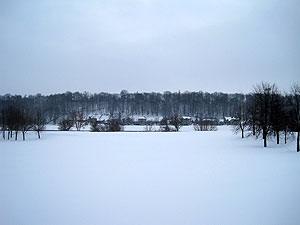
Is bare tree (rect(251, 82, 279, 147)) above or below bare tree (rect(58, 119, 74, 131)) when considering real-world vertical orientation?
above

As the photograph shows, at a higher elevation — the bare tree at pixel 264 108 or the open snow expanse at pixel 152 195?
the bare tree at pixel 264 108

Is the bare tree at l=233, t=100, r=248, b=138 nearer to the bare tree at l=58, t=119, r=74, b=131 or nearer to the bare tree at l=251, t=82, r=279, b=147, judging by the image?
the bare tree at l=251, t=82, r=279, b=147

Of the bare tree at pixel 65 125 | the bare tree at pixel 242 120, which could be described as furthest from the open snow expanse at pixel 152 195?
the bare tree at pixel 65 125

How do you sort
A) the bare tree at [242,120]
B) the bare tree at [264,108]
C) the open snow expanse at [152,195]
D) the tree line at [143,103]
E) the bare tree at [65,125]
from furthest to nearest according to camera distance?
the tree line at [143,103]
the bare tree at [65,125]
the bare tree at [242,120]
the bare tree at [264,108]
the open snow expanse at [152,195]

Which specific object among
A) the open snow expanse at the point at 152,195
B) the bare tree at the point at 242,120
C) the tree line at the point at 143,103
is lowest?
the open snow expanse at the point at 152,195

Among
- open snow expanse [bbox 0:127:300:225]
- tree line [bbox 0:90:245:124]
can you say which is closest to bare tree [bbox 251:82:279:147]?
open snow expanse [bbox 0:127:300:225]

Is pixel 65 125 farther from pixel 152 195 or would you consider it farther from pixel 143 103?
pixel 143 103

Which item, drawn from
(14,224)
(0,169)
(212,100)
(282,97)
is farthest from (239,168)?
(212,100)

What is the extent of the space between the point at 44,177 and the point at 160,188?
6332 millimetres

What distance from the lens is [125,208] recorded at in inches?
229

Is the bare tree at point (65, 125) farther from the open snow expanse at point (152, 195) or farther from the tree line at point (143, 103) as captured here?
the tree line at point (143, 103)

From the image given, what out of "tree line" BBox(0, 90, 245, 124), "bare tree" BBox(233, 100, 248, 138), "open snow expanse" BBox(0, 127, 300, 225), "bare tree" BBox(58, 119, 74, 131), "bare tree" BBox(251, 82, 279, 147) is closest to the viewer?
"open snow expanse" BBox(0, 127, 300, 225)

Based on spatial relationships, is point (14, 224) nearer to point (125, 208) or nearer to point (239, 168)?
point (125, 208)

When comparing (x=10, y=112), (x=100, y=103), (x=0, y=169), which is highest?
(x=100, y=103)
